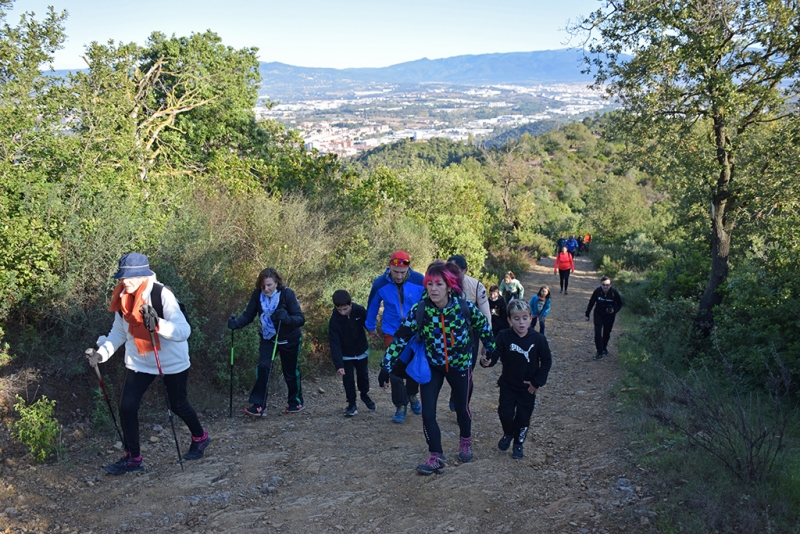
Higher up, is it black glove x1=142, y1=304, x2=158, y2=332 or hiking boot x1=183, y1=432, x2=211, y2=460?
black glove x1=142, y1=304, x2=158, y2=332

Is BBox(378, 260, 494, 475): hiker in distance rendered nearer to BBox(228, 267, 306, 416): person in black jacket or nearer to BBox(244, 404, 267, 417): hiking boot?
BBox(228, 267, 306, 416): person in black jacket

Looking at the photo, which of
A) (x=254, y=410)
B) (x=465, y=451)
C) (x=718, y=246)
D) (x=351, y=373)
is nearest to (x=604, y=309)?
(x=718, y=246)

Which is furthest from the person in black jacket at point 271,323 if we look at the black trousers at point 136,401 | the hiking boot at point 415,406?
the hiking boot at point 415,406

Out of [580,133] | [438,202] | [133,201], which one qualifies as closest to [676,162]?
[133,201]

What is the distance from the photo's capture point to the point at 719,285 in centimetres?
1015

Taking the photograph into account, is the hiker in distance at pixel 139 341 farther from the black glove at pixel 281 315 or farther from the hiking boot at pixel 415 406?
the hiking boot at pixel 415 406

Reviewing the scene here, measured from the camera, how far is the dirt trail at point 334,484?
4.43m

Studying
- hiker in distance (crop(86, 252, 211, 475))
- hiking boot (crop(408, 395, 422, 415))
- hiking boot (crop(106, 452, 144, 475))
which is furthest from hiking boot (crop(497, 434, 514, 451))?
hiking boot (crop(106, 452, 144, 475))

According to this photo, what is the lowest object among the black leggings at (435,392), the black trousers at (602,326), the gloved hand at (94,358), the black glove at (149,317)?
the black trousers at (602,326)

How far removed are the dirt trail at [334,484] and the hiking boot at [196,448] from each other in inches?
3.2

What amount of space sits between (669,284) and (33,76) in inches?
517

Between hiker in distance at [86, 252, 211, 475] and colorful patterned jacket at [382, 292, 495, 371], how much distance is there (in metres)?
1.88

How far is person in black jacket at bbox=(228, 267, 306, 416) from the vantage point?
6.37 m

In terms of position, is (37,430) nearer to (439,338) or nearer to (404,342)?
(404,342)
